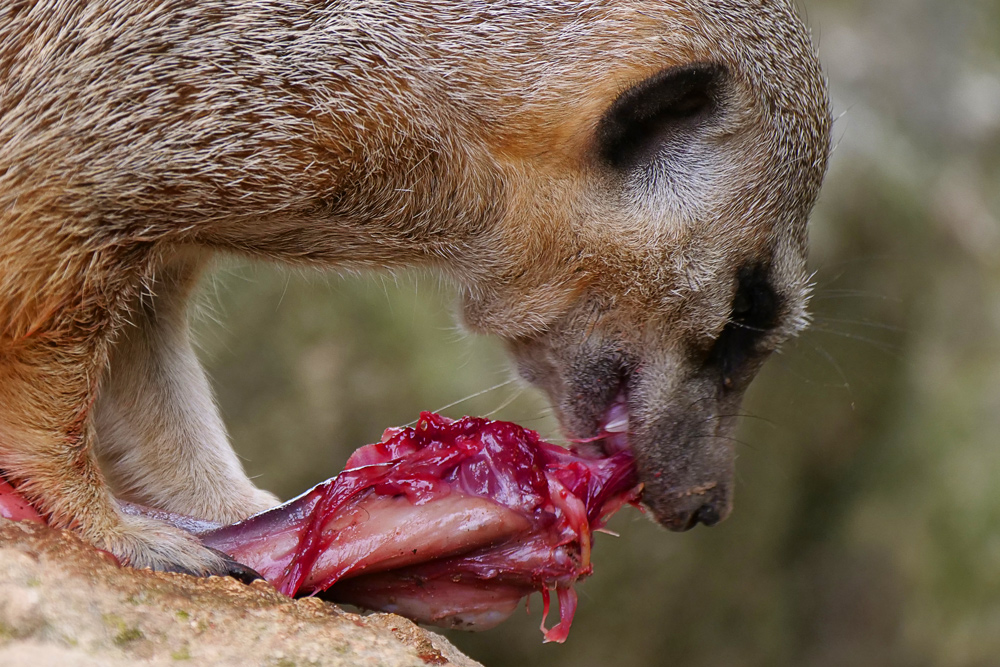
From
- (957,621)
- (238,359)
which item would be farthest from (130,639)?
(957,621)

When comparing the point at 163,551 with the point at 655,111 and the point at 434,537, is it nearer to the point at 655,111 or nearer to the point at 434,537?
the point at 434,537

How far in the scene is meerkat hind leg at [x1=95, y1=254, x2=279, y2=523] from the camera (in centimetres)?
281

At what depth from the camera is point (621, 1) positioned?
2.41 metres

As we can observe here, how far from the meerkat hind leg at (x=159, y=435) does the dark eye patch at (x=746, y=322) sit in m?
1.24

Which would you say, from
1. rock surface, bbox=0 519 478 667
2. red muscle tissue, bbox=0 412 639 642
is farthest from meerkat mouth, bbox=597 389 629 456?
rock surface, bbox=0 519 478 667

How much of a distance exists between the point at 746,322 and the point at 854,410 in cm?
325

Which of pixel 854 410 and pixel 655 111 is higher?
pixel 655 111

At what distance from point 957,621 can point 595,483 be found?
452cm

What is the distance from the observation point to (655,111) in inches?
97.4

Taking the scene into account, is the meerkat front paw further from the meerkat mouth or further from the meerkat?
the meerkat mouth

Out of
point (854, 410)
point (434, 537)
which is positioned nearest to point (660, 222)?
point (434, 537)

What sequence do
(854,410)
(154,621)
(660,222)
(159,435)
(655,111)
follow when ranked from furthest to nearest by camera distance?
(854,410), (159,435), (660,222), (655,111), (154,621)

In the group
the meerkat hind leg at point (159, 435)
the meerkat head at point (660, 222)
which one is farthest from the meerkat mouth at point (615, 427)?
the meerkat hind leg at point (159, 435)

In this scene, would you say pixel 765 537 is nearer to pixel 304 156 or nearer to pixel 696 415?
pixel 696 415
